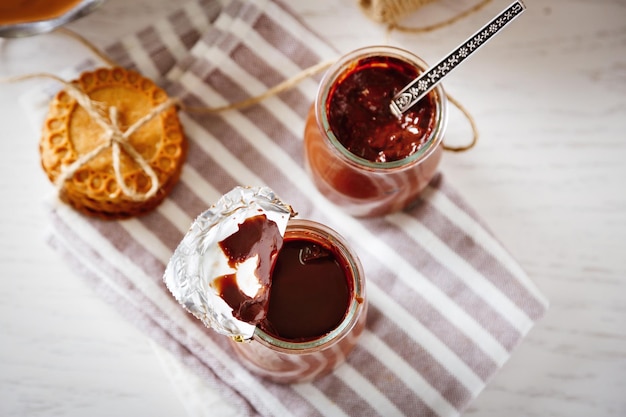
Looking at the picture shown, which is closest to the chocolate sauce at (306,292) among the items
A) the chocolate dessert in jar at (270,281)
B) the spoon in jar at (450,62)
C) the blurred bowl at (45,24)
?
the chocolate dessert in jar at (270,281)

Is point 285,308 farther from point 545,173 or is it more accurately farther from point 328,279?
point 545,173

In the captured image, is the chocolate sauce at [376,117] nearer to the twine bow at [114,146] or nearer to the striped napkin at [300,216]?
the striped napkin at [300,216]

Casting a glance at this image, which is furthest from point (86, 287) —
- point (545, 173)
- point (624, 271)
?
point (624, 271)

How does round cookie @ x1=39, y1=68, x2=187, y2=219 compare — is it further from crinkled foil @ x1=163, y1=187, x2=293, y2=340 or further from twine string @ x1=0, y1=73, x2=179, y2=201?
crinkled foil @ x1=163, y1=187, x2=293, y2=340

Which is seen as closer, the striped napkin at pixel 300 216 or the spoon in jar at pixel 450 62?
the spoon in jar at pixel 450 62

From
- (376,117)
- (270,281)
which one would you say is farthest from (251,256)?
(376,117)

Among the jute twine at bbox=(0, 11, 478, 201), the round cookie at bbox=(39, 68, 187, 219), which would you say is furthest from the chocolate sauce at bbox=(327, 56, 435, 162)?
the round cookie at bbox=(39, 68, 187, 219)
